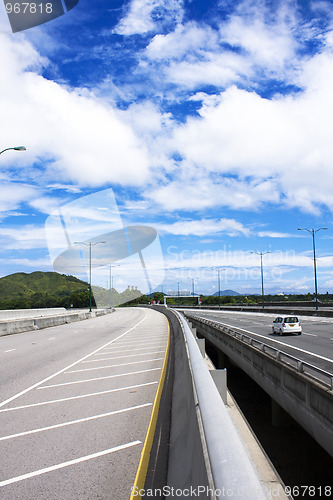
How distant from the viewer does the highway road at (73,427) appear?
4.92 metres

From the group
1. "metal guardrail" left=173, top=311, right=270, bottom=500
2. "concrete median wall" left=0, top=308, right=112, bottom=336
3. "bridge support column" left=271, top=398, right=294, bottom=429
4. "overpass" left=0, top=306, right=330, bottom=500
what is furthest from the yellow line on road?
"concrete median wall" left=0, top=308, right=112, bottom=336

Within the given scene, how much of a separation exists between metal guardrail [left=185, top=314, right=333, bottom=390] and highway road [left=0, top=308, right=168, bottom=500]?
3.69 metres

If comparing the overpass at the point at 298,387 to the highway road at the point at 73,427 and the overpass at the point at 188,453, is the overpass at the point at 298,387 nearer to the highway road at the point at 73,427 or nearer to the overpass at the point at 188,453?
the overpass at the point at 188,453

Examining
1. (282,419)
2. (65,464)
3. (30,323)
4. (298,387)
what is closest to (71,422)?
(65,464)

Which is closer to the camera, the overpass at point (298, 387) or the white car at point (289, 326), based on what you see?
the overpass at point (298, 387)

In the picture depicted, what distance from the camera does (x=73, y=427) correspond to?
7.12 m

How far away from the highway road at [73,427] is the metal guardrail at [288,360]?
3.69 metres

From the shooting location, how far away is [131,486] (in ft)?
16.0

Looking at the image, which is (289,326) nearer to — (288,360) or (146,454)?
(288,360)

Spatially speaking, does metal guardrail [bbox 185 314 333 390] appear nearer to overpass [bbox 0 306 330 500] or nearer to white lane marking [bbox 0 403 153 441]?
overpass [bbox 0 306 330 500]

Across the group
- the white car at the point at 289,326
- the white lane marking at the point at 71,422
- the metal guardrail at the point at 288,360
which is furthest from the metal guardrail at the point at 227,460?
the white car at the point at 289,326

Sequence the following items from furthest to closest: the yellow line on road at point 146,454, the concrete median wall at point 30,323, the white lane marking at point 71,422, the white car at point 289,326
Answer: the concrete median wall at point 30,323, the white car at point 289,326, the white lane marking at point 71,422, the yellow line on road at point 146,454

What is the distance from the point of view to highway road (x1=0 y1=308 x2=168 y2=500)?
4.92 meters

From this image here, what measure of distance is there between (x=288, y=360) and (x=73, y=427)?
32.9ft
